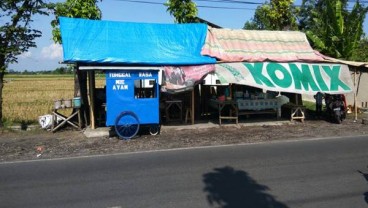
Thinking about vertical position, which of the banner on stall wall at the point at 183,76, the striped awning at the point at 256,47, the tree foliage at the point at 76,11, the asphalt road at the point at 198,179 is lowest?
the asphalt road at the point at 198,179

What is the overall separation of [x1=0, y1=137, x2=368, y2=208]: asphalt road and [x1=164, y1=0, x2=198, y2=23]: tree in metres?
9.90

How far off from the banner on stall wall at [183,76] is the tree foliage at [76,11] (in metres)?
4.66

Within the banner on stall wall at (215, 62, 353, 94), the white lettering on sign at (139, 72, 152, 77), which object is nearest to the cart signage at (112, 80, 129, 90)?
the white lettering on sign at (139, 72, 152, 77)

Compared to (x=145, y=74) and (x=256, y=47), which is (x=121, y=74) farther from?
(x=256, y=47)

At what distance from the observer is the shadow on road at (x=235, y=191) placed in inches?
231

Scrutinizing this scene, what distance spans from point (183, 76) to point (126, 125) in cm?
268

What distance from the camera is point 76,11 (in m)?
15.5

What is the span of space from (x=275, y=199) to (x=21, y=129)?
10664 millimetres

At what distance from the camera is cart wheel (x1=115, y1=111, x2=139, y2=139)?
1223 centimetres

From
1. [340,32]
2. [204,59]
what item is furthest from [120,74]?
[340,32]

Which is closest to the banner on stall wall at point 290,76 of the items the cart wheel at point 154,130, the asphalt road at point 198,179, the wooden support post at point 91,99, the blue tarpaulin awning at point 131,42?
the blue tarpaulin awning at point 131,42

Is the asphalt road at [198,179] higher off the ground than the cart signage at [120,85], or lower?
lower

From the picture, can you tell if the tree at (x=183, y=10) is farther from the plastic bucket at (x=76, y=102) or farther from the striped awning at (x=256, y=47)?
the plastic bucket at (x=76, y=102)

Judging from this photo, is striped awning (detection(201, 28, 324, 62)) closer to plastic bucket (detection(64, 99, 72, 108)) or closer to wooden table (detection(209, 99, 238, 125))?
wooden table (detection(209, 99, 238, 125))
